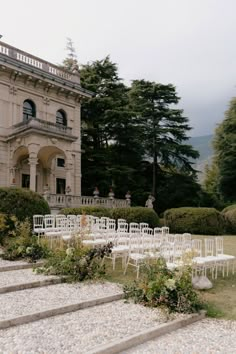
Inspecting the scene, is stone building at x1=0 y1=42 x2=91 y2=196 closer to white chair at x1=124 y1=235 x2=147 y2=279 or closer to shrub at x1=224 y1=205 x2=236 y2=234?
shrub at x1=224 y1=205 x2=236 y2=234

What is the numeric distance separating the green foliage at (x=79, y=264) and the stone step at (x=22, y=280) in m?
0.31

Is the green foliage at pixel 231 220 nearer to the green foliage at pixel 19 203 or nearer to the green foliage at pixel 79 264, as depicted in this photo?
the green foliage at pixel 19 203

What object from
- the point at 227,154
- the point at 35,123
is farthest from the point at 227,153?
the point at 35,123

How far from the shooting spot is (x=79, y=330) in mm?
5078

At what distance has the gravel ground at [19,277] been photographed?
741 cm

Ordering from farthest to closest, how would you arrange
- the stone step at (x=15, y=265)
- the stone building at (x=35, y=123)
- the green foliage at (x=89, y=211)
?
the stone building at (x=35, y=123), the green foliage at (x=89, y=211), the stone step at (x=15, y=265)

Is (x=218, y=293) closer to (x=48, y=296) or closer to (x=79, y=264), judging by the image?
(x=79, y=264)

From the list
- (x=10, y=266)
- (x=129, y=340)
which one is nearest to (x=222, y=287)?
(x=129, y=340)

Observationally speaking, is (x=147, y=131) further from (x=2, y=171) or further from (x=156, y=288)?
(x=156, y=288)

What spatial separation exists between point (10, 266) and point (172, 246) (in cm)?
422

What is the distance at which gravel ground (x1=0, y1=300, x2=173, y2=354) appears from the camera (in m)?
4.43

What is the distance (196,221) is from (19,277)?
1413 cm

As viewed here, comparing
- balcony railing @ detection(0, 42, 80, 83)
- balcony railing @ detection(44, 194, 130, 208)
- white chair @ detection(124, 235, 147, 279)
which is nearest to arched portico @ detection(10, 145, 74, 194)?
balcony railing @ detection(44, 194, 130, 208)

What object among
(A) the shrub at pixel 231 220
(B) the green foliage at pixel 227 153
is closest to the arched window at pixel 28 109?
(A) the shrub at pixel 231 220
